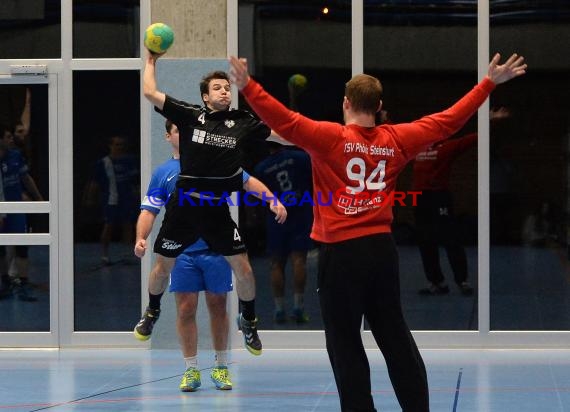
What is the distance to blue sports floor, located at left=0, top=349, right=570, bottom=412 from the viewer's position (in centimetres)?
941

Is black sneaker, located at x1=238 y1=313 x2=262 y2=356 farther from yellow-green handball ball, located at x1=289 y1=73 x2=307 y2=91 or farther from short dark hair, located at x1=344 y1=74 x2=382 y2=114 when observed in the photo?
short dark hair, located at x1=344 y1=74 x2=382 y2=114

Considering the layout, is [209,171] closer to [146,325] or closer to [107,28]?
[146,325]

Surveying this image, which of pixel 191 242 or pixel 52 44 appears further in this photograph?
pixel 52 44

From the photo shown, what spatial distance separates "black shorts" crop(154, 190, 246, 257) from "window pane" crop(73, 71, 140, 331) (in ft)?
10.2

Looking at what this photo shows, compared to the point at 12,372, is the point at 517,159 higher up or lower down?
higher up

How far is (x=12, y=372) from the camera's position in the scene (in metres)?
11.3

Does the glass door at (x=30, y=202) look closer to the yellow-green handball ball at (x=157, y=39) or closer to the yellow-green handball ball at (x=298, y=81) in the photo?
the yellow-green handball ball at (x=298, y=81)

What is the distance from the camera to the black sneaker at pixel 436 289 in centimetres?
1243

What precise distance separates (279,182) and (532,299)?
2794mm

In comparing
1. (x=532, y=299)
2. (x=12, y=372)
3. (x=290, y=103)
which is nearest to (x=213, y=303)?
(x=12, y=372)

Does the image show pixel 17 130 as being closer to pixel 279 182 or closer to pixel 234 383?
pixel 279 182

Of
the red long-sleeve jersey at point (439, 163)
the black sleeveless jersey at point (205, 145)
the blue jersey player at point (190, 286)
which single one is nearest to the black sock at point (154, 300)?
the blue jersey player at point (190, 286)

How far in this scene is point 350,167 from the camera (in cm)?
691

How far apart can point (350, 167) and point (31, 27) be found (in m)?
6.71
